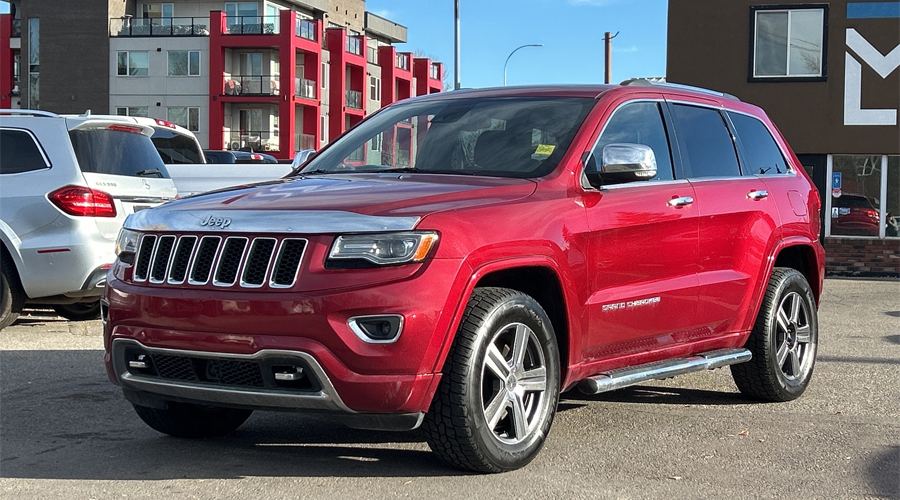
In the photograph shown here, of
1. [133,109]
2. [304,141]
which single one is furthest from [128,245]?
[133,109]

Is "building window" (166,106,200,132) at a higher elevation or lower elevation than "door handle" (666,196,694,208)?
higher

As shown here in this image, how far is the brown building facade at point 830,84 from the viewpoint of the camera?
21.4 meters

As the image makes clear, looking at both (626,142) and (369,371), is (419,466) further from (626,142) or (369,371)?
(626,142)

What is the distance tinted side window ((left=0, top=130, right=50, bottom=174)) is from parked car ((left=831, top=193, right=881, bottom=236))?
54.3ft

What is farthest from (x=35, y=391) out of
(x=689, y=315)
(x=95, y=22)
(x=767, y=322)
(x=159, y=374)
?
(x=95, y=22)

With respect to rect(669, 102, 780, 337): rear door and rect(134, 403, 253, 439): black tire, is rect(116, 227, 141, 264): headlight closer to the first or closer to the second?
rect(134, 403, 253, 439): black tire

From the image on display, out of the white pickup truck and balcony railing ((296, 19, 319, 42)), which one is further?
balcony railing ((296, 19, 319, 42))

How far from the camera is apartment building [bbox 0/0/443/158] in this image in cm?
6084

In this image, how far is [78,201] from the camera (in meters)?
9.09

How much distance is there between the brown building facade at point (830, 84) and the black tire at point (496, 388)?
17.7 m

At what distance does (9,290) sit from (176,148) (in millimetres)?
3497

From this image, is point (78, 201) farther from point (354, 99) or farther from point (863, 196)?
point (354, 99)

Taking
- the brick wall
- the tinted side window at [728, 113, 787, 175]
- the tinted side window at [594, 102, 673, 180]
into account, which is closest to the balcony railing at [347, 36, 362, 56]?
the brick wall

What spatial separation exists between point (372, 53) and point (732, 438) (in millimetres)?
72354
